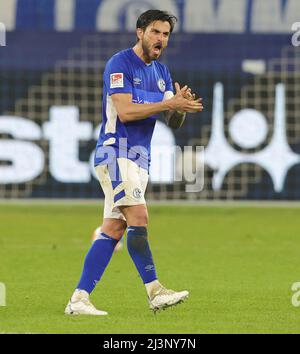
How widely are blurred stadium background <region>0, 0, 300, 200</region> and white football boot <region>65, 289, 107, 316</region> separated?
1029 centimetres

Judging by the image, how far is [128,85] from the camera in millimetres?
8414

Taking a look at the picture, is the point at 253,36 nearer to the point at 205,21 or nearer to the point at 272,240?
the point at 205,21

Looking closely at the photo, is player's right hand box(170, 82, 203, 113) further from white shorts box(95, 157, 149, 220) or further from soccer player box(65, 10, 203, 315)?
white shorts box(95, 157, 149, 220)

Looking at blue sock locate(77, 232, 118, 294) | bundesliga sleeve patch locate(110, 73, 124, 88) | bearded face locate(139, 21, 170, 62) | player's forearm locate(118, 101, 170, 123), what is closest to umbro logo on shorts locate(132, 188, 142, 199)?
blue sock locate(77, 232, 118, 294)

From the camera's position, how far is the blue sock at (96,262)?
27.6ft

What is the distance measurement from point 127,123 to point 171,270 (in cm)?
332

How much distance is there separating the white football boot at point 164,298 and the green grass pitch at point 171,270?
0.09 m

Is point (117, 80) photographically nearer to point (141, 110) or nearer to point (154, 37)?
point (141, 110)

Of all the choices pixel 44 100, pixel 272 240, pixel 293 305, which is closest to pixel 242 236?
pixel 272 240

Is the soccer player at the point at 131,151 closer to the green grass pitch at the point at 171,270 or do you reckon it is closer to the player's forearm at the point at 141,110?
the player's forearm at the point at 141,110

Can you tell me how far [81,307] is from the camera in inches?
325

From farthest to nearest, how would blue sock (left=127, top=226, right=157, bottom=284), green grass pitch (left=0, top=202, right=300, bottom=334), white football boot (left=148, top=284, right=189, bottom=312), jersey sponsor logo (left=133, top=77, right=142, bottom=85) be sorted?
jersey sponsor logo (left=133, top=77, right=142, bottom=85)
blue sock (left=127, top=226, right=157, bottom=284)
white football boot (left=148, top=284, right=189, bottom=312)
green grass pitch (left=0, top=202, right=300, bottom=334)

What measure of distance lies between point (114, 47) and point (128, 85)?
1160 cm

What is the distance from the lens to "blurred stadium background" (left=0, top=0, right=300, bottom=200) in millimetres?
18781
